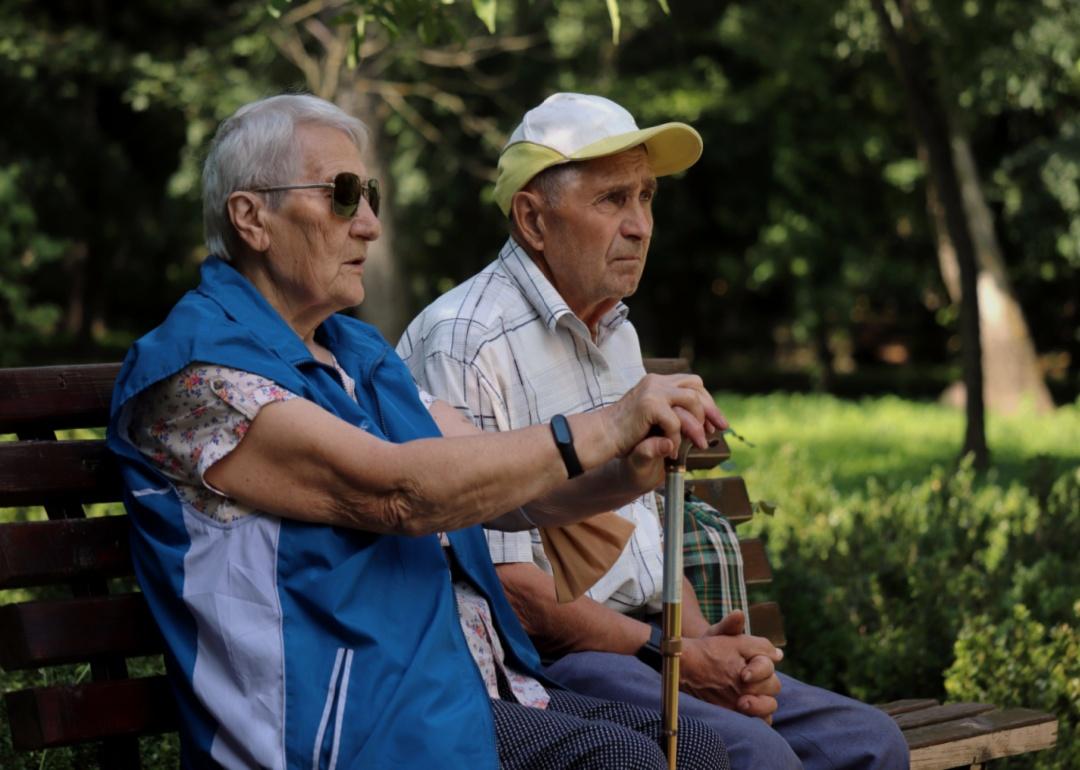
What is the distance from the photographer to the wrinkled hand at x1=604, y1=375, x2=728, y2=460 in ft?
8.64

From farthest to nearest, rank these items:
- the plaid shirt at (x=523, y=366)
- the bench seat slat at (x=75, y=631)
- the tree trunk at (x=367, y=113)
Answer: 1. the tree trunk at (x=367, y=113)
2. the plaid shirt at (x=523, y=366)
3. the bench seat slat at (x=75, y=631)

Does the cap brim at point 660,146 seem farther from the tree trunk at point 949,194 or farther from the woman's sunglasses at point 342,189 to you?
the tree trunk at point 949,194

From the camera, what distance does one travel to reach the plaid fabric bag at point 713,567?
12.1 feet

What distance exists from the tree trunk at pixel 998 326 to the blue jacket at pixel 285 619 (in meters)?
17.6

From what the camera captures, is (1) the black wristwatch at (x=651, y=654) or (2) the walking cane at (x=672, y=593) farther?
(1) the black wristwatch at (x=651, y=654)

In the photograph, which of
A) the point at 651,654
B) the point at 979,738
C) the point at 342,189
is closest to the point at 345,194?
the point at 342,189

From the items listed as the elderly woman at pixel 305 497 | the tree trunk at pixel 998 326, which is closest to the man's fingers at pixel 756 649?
the elderly woman at pixel 305 497

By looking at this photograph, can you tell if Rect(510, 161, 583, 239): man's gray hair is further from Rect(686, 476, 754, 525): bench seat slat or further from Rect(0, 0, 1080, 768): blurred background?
Rect(686, 476, 754, 525): bench seat slat

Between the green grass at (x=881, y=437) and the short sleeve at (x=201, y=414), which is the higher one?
the short sleeve at (x=201, y=414)

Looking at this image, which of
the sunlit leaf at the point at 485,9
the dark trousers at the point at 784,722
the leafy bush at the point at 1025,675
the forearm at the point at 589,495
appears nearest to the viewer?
the forearm at the point at 589,495

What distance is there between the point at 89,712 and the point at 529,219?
149cm

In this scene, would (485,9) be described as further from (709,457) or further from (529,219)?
(709,457)

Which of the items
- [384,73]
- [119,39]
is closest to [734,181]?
[384,73]

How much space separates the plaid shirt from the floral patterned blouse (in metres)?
0.82
